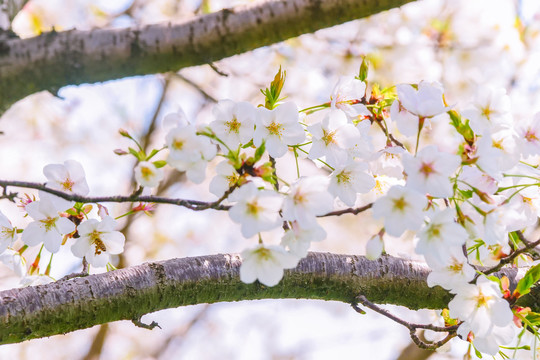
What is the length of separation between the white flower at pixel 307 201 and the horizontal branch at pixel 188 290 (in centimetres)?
35

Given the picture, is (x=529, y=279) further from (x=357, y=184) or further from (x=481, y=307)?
(x=357, y=184)

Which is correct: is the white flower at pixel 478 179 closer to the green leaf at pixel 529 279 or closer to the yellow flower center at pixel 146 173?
the green leaf at pixel 529 279

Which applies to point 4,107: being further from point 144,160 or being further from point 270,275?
point 270,275

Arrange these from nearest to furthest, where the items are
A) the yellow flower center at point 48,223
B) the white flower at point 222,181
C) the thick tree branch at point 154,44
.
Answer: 1. the white flower at point 222,181
2. the yellow flower center at point 48,223
3. the thick tree branch at point 154,44

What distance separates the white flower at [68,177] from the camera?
2.68 feet

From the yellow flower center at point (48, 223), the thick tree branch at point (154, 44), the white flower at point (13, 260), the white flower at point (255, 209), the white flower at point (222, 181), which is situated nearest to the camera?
the white flower at point (255, 209)

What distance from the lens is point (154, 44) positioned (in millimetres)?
1521

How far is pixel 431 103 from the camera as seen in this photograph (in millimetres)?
732

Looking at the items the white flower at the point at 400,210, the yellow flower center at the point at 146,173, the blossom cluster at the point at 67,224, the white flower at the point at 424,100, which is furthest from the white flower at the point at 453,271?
the blossom cluster at the point at 67,224

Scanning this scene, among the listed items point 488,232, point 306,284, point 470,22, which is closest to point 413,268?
point 306,284

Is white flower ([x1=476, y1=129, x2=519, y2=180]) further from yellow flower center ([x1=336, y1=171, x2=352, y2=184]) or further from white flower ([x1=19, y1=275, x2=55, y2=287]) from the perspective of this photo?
white flower ([x1=19, y1=275, x2=55, y2=287])

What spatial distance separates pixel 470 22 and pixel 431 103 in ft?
8.52

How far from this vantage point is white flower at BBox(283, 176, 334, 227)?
0.68 m

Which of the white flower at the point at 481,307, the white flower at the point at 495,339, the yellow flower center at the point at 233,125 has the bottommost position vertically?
the white flower at the point at 495,339
